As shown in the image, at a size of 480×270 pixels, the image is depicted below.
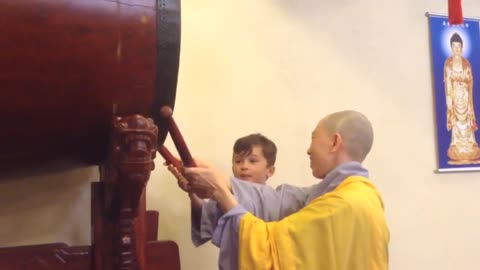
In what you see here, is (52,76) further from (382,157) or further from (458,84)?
(458,84)

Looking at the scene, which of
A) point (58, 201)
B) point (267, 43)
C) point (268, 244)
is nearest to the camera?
point (268, 244)

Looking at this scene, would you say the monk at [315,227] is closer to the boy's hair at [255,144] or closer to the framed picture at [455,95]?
the boy's hair at [255,144]

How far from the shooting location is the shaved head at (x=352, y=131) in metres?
1.49

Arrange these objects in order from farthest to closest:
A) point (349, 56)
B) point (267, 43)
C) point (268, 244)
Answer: point (349, 56) < point (267, 43) < point (268, 244)


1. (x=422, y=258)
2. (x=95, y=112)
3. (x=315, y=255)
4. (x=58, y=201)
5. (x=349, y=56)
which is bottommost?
(x=422, y=258)

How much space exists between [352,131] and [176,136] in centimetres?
50

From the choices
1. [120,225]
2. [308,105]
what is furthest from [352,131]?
[120,225]

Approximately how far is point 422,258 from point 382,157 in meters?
0.43

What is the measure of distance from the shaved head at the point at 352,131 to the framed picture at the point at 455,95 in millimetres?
878

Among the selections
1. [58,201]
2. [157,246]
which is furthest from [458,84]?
[58,201]

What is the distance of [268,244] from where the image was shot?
1.31 meters

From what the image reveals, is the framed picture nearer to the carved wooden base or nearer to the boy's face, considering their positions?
the boy's face

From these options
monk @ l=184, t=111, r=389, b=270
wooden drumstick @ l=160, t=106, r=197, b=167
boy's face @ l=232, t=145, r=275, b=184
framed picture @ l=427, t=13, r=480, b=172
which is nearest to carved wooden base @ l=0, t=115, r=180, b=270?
wooden drumstick @ l=160, t=106, r=197, b=167

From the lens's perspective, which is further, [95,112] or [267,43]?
[267,43]
